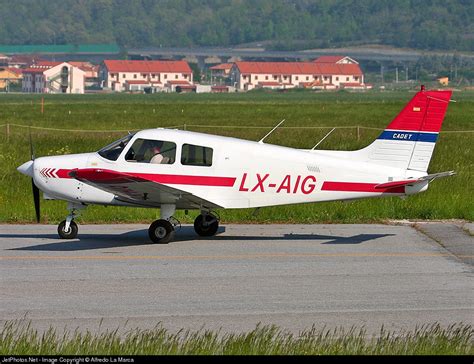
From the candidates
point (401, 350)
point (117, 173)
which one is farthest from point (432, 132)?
point (401, 350)

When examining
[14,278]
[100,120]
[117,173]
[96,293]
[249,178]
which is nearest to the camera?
[96,293]

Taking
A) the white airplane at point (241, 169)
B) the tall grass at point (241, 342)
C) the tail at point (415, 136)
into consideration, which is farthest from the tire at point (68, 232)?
the tall grass at point (241, 342)

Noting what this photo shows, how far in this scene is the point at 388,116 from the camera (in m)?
69.4

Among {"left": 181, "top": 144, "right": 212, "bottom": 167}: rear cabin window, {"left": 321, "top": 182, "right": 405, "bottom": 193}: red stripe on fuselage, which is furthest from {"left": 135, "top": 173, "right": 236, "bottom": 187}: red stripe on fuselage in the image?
{"left": 321, "top": 182, "right": 405, "bottom": 193}: red stripe on fuselage

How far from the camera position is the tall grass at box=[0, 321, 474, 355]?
32.1 feet

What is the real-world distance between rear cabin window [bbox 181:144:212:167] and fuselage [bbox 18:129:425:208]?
0.02m

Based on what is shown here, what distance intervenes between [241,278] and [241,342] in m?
4.34

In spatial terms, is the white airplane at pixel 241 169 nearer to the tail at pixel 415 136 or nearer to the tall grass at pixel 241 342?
the tail at pixel 415 136

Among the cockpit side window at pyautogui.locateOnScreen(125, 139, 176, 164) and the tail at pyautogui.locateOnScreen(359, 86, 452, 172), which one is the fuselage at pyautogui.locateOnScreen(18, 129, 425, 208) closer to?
the cockpit side window at pyautogui.locateOnScreen(125, 139, 176, 164)

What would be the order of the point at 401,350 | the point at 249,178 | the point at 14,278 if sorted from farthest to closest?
the point at 249,178
the point at 14,278
the point at 401,350

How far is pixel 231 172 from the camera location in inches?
688

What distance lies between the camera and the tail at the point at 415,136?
1719cm

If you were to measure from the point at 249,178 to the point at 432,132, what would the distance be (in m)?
2.80

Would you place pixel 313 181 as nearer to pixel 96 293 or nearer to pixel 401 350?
pixel 96 293
